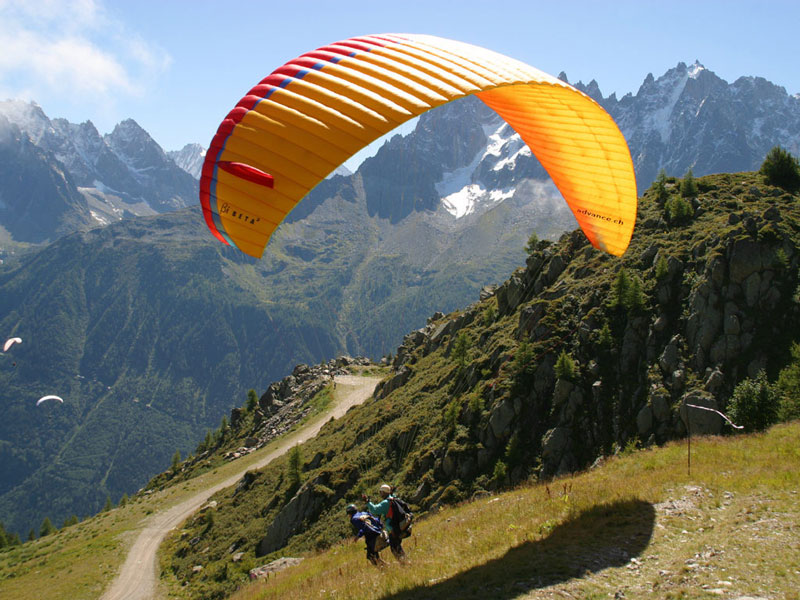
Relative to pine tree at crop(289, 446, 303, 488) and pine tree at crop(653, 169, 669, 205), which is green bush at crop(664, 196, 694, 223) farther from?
pine tree at crop(289, 446, 303, 488)

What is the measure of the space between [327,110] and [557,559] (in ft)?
33.0

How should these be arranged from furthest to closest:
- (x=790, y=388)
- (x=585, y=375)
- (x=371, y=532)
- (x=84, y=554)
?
(x=84, y=554), (x=585, y=375), (x=790, y=388), (x=371, y=532)

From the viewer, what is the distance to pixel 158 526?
45406 millimetres

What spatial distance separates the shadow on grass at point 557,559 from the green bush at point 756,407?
11571mm

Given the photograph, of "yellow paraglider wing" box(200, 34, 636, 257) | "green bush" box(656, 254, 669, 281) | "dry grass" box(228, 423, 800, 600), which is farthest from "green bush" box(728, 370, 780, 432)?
"yellow paraglider wing" box(200, 34, 636, 257)

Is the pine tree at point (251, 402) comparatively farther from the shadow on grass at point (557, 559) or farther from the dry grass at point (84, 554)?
the shadow on grass at point (557, 559)

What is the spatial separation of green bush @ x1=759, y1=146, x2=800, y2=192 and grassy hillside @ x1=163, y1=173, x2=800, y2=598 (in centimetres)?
104

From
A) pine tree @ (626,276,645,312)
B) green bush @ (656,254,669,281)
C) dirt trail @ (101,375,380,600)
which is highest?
green bush @ (656,254,669,281)

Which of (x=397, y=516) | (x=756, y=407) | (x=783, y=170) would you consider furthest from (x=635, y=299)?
(x=397, y=516)

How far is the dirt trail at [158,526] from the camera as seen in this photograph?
3272 centimetres

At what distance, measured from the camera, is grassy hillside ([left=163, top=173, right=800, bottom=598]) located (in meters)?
25.0

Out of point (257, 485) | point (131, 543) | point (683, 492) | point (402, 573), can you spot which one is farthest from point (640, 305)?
point (131, 543)

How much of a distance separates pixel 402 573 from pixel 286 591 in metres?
4.99

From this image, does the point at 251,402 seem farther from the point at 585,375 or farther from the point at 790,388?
the point at 790,388
